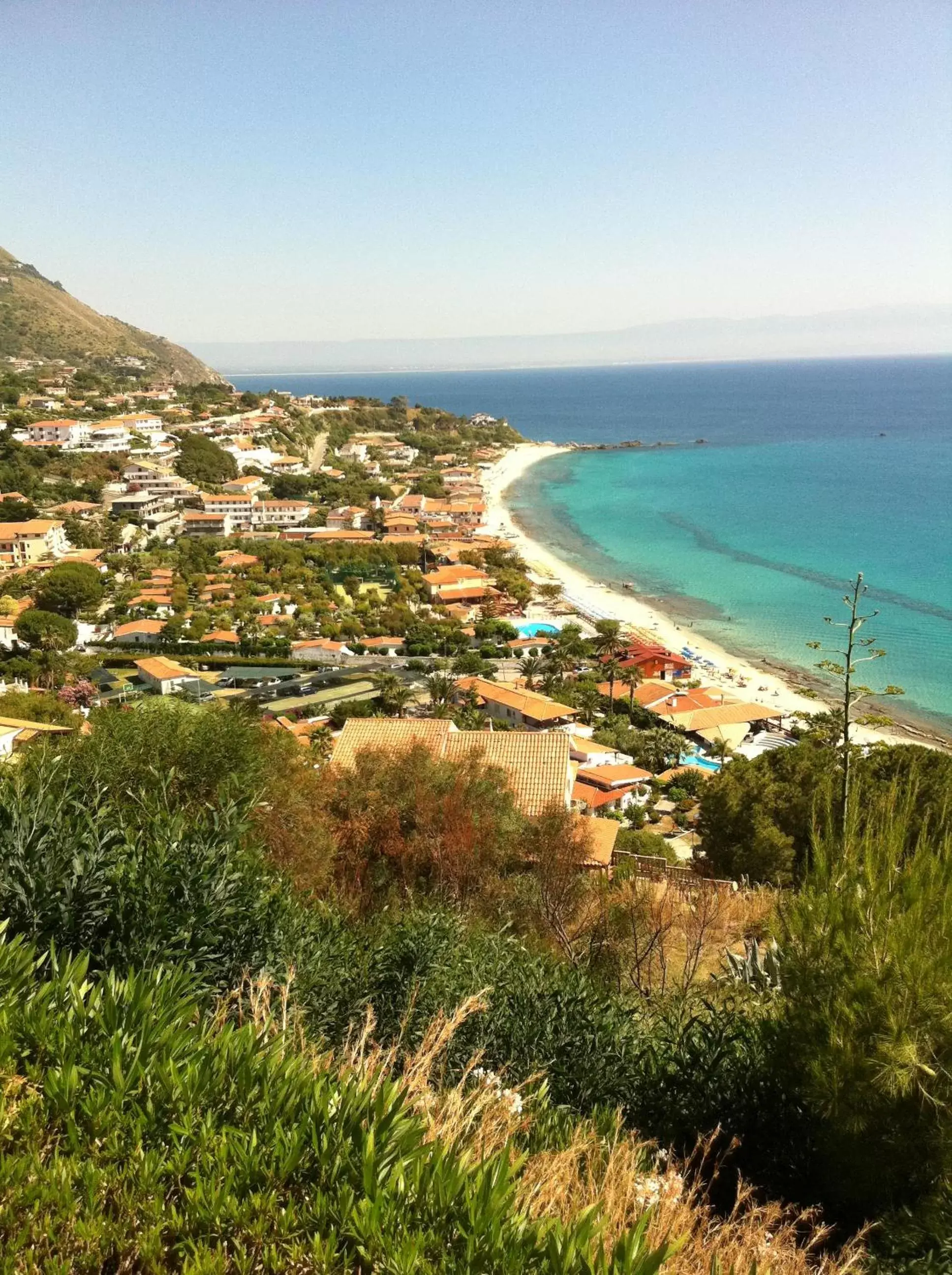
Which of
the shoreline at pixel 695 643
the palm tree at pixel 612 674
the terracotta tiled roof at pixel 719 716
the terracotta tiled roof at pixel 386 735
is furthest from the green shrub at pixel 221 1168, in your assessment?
the palm tree at pixel 612 674

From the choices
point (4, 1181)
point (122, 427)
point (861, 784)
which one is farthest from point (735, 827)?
point (122, 427)

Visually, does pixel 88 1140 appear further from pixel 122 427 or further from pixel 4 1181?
pixel 122 427

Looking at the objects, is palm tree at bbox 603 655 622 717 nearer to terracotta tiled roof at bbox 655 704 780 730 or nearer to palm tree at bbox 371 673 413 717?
terracotta tiled roof at bbox 655 704 780 730

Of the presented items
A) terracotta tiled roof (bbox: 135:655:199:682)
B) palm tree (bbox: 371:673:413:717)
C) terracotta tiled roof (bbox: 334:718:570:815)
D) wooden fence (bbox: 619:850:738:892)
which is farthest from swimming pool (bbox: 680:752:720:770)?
terracotta tiled roof (bbox: 135:655:199:682)

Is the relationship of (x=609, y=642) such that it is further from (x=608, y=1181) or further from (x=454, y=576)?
(x=608, y=1181)

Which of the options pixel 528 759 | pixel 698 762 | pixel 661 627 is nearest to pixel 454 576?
pixel 661 627
